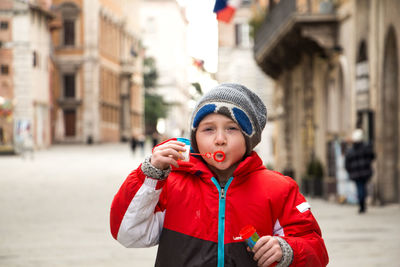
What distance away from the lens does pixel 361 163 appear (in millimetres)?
16016

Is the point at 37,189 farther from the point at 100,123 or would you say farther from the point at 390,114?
the point at 100,123

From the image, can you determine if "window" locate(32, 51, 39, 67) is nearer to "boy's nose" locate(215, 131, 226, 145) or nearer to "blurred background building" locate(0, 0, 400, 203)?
"blurred background building" locate(0, 0, 400, 203)

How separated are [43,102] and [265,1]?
26.6m

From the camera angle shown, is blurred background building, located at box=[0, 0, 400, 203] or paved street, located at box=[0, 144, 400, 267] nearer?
paved street, located at box=[0, 144, 400, 267]

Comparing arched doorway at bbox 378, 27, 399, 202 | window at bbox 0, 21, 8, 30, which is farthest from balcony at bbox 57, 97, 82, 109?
arched doorway at bbox 378, 27, 399, 202

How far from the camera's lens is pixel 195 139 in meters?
3.62

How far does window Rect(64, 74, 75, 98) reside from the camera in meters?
71.1

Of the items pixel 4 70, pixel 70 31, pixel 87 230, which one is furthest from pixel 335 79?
pixel 70 31

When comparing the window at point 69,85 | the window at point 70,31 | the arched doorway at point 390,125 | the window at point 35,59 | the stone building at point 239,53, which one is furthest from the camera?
the window at point 70,31

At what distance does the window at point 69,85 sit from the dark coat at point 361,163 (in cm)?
5651

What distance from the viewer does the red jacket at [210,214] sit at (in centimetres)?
345

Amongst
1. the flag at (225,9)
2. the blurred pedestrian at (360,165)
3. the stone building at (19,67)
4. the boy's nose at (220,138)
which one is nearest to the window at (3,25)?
the stone building at (19,67)

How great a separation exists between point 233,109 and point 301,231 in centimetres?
55

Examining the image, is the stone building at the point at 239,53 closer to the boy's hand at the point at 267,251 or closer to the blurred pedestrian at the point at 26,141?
the blurred pedestrian at the point at 26,141
